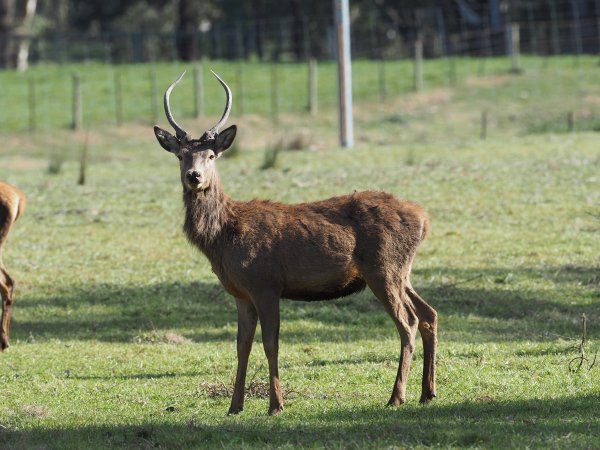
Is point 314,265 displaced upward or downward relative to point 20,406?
upward

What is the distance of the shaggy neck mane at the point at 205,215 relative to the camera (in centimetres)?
922

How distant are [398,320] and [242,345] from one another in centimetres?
123

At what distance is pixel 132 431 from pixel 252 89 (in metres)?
30.5

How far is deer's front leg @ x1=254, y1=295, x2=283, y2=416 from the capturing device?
29.2ft

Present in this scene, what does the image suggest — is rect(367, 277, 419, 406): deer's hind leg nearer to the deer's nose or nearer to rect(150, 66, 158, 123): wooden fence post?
the deer's nose

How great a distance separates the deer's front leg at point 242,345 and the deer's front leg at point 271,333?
0.22m

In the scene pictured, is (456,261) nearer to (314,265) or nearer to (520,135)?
(314,265)

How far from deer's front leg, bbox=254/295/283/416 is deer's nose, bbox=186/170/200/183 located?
1034 millimetres

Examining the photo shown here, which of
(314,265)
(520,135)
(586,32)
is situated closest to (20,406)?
(314,265)

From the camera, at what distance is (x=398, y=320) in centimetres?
908

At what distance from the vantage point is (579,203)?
18969mm

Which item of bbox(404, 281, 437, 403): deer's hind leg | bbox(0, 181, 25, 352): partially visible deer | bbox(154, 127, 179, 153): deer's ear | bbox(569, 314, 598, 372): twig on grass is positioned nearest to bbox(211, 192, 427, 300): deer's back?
bbox(404, 281, 437, 403): deer's hind leg

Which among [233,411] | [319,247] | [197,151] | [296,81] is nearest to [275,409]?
[233,411]

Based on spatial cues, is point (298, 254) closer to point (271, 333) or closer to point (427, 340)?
point (271, 333)
